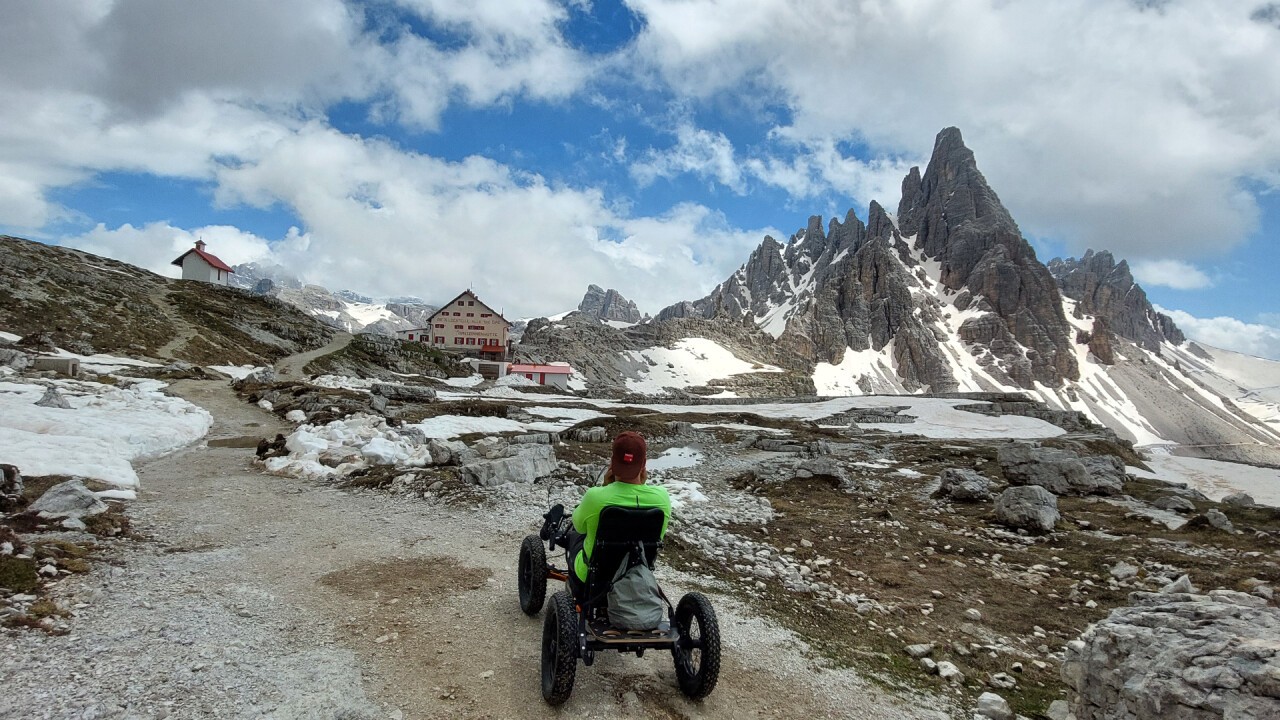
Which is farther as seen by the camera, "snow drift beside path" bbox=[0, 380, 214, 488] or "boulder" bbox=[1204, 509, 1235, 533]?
"boulder" bbox=[1204, 509, 1235, 533]

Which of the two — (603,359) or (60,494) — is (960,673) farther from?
Result: (603,359)

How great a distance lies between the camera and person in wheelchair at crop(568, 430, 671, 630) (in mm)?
5785

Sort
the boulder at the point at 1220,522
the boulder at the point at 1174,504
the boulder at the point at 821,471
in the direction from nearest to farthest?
1. the boulder at the point at 1220,522
2. the boulder at the point at 1174,504
3. the boulder at the point at 821,471

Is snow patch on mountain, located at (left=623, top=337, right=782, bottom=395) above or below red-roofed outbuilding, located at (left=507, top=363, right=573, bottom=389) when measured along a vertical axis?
above

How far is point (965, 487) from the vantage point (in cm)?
1784

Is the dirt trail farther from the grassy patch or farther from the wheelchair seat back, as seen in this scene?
the wheelchair seat back

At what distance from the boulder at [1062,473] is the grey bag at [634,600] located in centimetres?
1886

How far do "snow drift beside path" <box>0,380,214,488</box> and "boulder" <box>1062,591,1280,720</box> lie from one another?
17880mm

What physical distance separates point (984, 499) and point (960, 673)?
12.7 metres

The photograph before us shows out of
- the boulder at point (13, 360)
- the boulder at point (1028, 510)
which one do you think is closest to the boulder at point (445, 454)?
the boulder at point (1028, 510)

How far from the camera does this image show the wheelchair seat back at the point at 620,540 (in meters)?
5.75

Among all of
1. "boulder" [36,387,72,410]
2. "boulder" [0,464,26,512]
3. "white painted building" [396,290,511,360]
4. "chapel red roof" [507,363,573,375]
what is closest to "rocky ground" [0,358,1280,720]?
"boulder" [0,464,26,512]

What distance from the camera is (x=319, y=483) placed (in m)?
15.9

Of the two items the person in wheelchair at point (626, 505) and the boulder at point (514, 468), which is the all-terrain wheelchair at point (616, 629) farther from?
the boulder at point (514, 468)
